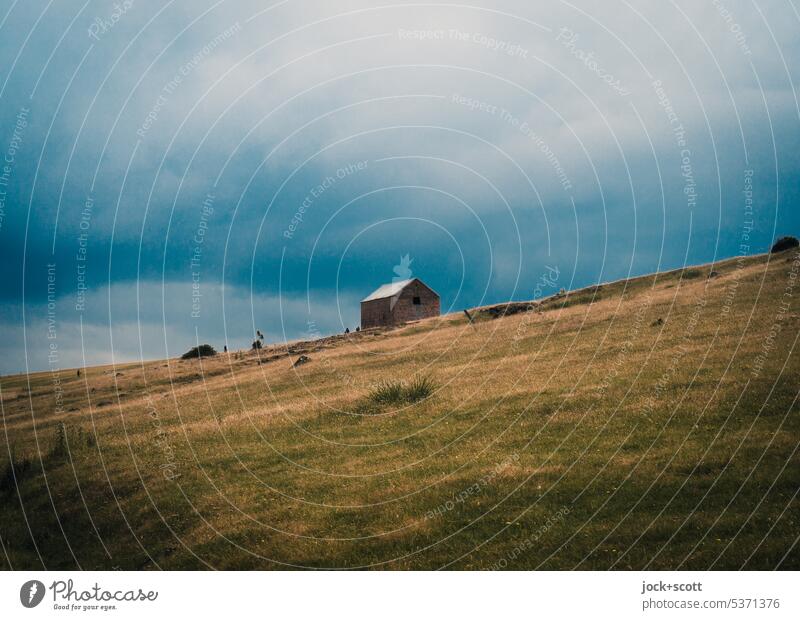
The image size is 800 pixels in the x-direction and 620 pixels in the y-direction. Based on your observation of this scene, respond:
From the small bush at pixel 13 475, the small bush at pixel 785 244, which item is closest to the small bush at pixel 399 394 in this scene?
the small bush at pixel 13 475

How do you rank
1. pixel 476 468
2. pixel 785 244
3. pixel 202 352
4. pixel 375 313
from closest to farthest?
pixel 476 468 → pixel 785 244 → pixel 202 352 → pixel 375 313

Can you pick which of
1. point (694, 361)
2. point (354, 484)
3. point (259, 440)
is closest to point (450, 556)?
point (354, 484)

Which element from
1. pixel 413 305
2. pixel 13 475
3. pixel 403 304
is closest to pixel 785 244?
pixel 413 305

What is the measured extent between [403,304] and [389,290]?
5096 millimetres

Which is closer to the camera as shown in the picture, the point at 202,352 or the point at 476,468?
the point at 476,468

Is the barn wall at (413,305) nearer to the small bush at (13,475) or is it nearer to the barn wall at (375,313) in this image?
the barn wall at (375,313)

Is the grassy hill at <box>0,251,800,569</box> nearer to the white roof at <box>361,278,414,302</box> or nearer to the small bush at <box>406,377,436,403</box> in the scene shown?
the small bush at <box>406,377,436,403</box>

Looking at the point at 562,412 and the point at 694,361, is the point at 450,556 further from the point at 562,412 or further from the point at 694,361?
the point at 694,361

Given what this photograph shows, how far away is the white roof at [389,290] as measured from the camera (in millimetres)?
94188

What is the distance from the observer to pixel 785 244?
57.0 meters

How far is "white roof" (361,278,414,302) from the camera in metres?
94.2

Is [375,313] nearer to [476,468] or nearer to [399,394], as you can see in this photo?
[399,394]

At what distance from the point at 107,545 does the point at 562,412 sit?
50.5ft

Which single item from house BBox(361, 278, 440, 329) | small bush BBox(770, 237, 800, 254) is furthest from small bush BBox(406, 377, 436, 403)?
house BBox(361, 278, 440, 329)
